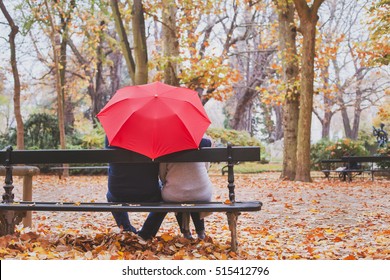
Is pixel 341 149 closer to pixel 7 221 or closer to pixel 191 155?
pixel 191 155

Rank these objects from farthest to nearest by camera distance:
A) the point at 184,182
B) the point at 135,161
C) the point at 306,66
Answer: the point at 306,66
the point at 184,182
the point at 135,161

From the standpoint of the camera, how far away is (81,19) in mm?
26703

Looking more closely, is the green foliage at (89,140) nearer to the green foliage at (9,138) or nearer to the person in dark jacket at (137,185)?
the green foliage at (9,138)

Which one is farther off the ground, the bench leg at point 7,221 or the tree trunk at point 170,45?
the tree trunk at point 170,45

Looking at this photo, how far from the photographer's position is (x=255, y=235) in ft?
22.4

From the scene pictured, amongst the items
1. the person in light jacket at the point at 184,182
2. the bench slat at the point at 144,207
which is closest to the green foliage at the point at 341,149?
the person in light jacket at the point at 184,182

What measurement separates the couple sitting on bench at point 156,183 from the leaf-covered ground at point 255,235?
37 centimetres

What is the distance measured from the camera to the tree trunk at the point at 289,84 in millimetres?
17172

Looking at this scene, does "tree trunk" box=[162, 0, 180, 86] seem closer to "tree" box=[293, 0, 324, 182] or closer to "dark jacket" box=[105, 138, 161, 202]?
"tree" box=[293, 0, 324, 182]

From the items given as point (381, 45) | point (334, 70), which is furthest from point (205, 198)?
point (334, 70)

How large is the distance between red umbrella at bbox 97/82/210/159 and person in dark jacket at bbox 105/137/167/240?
262mm

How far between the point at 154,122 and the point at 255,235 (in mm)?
2378

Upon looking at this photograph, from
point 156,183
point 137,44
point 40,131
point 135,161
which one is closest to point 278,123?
point 40,131

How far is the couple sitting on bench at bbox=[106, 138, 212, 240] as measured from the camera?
527 centimetres
